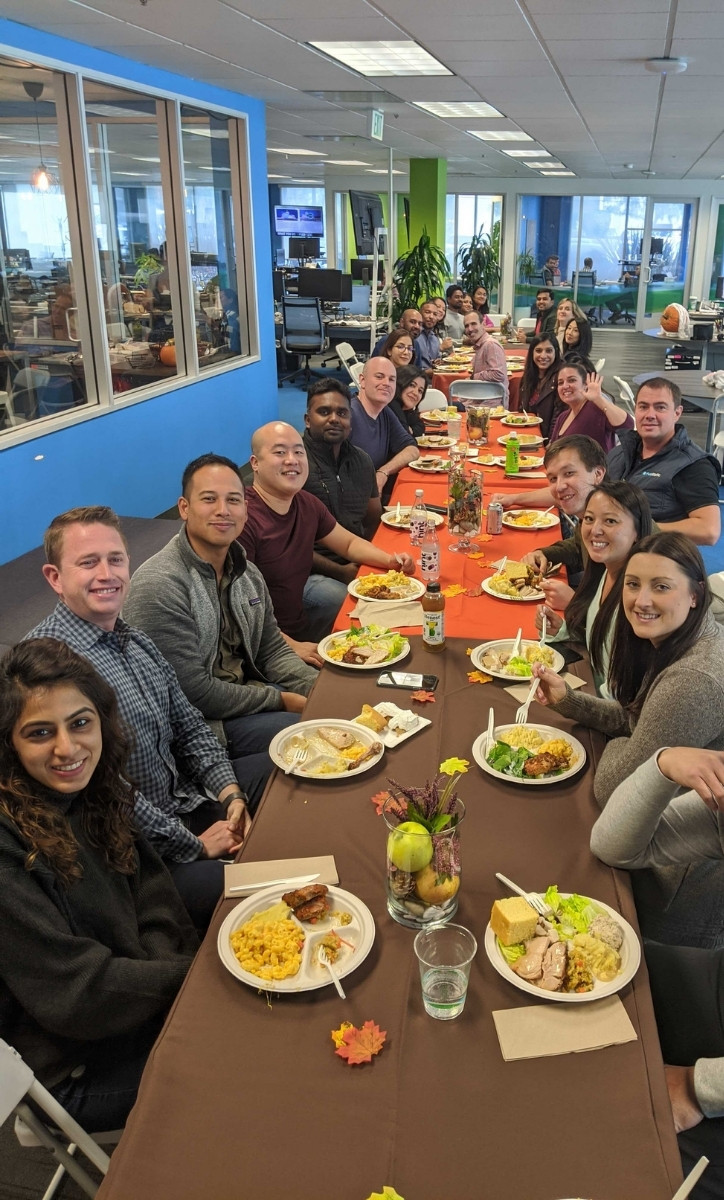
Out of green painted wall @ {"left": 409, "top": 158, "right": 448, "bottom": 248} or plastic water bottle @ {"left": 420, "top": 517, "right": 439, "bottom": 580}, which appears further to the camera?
green painted wall @ {"left": 409, "top": 158, "right": 448, "bottom": 248}

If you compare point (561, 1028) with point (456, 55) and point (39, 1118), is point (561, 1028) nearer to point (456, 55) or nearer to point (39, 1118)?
point (39, 1118)

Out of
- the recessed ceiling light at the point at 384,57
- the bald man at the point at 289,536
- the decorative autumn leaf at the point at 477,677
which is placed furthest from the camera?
the recessed ceiling light at the point at 384,57

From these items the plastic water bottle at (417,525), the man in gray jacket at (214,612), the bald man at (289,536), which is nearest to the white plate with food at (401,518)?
the plastic water bottle at (417,525)

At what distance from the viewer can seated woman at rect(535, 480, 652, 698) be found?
2.49m

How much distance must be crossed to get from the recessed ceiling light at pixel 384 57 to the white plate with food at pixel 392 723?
434 centimetres

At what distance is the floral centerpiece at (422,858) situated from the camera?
151 centimetres

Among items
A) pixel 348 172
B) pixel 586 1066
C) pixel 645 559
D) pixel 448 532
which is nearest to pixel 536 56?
pixel 448 532

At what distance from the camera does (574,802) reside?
1.91 meters

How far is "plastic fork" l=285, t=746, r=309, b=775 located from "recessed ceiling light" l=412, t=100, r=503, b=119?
22.2 ft

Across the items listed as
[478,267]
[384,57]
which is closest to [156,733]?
[384,57]

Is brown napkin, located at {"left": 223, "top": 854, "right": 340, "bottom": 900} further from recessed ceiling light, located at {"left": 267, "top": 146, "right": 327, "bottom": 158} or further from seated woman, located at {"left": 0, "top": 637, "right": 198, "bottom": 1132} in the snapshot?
recessed ceiling light, located at {"left": 267, "top": 146, "right": 327, "bottom": 158}

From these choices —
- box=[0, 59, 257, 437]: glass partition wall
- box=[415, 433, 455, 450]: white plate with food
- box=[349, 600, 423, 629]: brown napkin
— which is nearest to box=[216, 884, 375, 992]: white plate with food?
box=[349, 600, 423, 629]: brown napkin

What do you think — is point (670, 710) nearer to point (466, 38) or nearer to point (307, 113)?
point (466, 38)

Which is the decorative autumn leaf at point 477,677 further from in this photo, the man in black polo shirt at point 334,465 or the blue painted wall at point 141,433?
the blue painted wall at point 141,433
